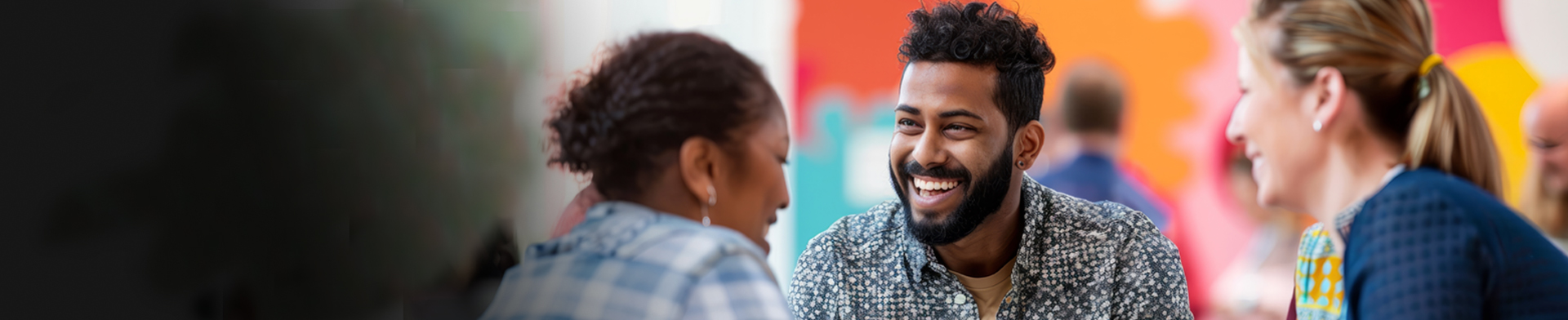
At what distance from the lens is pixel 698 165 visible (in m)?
1.10

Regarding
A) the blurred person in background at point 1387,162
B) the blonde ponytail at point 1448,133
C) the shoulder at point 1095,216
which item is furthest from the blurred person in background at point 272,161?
the shoulder at point 1095,216

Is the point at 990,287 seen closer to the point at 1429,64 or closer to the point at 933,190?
the point at 933,190

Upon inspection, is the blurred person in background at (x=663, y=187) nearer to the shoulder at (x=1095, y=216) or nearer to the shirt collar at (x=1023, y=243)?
the shirt collar at (x=1023, y=243)

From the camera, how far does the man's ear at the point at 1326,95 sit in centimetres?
117

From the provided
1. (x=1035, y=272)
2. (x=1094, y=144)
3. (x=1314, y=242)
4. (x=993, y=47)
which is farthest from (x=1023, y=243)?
(x=1094, y=144)

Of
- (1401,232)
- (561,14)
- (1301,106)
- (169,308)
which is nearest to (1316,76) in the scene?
(1301,106)

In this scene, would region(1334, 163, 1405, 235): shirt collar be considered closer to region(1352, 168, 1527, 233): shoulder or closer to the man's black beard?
region(1352, 168, 1527, 233): shoulder

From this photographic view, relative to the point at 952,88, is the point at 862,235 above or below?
below

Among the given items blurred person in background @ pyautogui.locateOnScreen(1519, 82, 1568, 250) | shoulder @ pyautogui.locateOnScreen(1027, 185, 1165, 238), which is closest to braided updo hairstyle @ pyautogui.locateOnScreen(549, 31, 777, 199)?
shoulder @ pyautogui.locateOnScreen(1027, 185, 1165, 238)

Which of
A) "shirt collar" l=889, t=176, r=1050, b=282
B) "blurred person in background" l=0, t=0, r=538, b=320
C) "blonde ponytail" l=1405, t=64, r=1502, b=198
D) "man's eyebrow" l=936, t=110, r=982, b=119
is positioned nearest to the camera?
"blurred person in background" l=0, t=0, r=538, b=320

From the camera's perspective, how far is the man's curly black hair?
193 cm

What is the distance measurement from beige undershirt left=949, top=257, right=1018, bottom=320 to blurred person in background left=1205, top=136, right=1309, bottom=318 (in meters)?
1.59

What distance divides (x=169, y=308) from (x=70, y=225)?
0.35 ft

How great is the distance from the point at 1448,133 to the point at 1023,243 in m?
0.93
